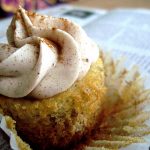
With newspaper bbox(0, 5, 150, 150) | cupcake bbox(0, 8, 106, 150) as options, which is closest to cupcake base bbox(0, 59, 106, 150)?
cupcake bbox(0, 8, 106, 150)

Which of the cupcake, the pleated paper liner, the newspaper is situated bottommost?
the pleated paper liner

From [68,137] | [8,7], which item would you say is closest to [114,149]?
[68,137]

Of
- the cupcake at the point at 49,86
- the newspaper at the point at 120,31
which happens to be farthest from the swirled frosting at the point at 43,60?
the newspaper at the point at 120,31

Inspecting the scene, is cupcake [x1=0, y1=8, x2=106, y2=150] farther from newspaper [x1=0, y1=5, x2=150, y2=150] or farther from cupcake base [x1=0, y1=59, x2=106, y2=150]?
newspaper [x1=0, y1=5, x2=150, y2=150]

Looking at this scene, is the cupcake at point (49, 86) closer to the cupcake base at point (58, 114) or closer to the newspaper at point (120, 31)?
the cupcake base at point (58, 114)

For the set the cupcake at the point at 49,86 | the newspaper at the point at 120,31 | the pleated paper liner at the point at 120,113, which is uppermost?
the cupcake at the point at 49,86
